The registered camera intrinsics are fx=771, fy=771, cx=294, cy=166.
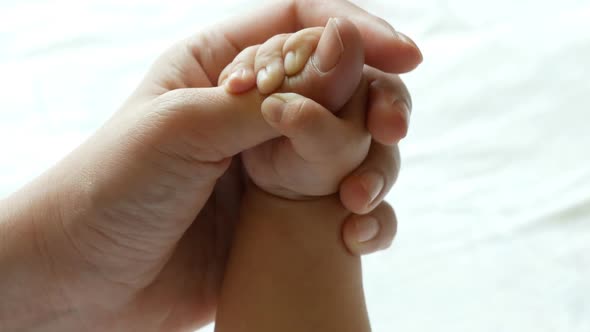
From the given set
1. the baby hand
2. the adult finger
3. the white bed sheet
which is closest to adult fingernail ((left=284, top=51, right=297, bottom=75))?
the baby hand

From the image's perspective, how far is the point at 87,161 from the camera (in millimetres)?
753

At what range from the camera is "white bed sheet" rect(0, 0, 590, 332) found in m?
0.93

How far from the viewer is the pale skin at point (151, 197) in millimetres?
723

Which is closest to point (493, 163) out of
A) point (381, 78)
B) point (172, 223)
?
point (381, 78)

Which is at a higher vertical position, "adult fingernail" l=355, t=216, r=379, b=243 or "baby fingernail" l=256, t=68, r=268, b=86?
"baby fingernail" l=256, t=68, r=268, b=86

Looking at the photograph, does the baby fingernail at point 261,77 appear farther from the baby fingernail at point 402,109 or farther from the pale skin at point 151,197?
the baby fingernail at point 402,109

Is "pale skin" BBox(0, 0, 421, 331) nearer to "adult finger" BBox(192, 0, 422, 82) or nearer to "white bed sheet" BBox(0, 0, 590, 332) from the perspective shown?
"adult finger" BBox(192, 0, 422, 82)

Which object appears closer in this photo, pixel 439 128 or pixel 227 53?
pixel 227 53

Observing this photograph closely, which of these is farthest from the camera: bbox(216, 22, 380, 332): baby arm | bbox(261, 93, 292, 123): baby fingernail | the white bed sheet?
the white bed sheet

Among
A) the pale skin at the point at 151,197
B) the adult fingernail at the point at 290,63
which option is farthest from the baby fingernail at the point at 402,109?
the adult fingernail at the point at 290,63

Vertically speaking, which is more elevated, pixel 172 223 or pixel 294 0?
pixel 294 0

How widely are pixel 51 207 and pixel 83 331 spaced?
16 cm

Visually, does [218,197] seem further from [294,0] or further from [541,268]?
[541,268]

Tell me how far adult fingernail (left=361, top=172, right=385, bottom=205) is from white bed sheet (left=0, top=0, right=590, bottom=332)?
195 mm
